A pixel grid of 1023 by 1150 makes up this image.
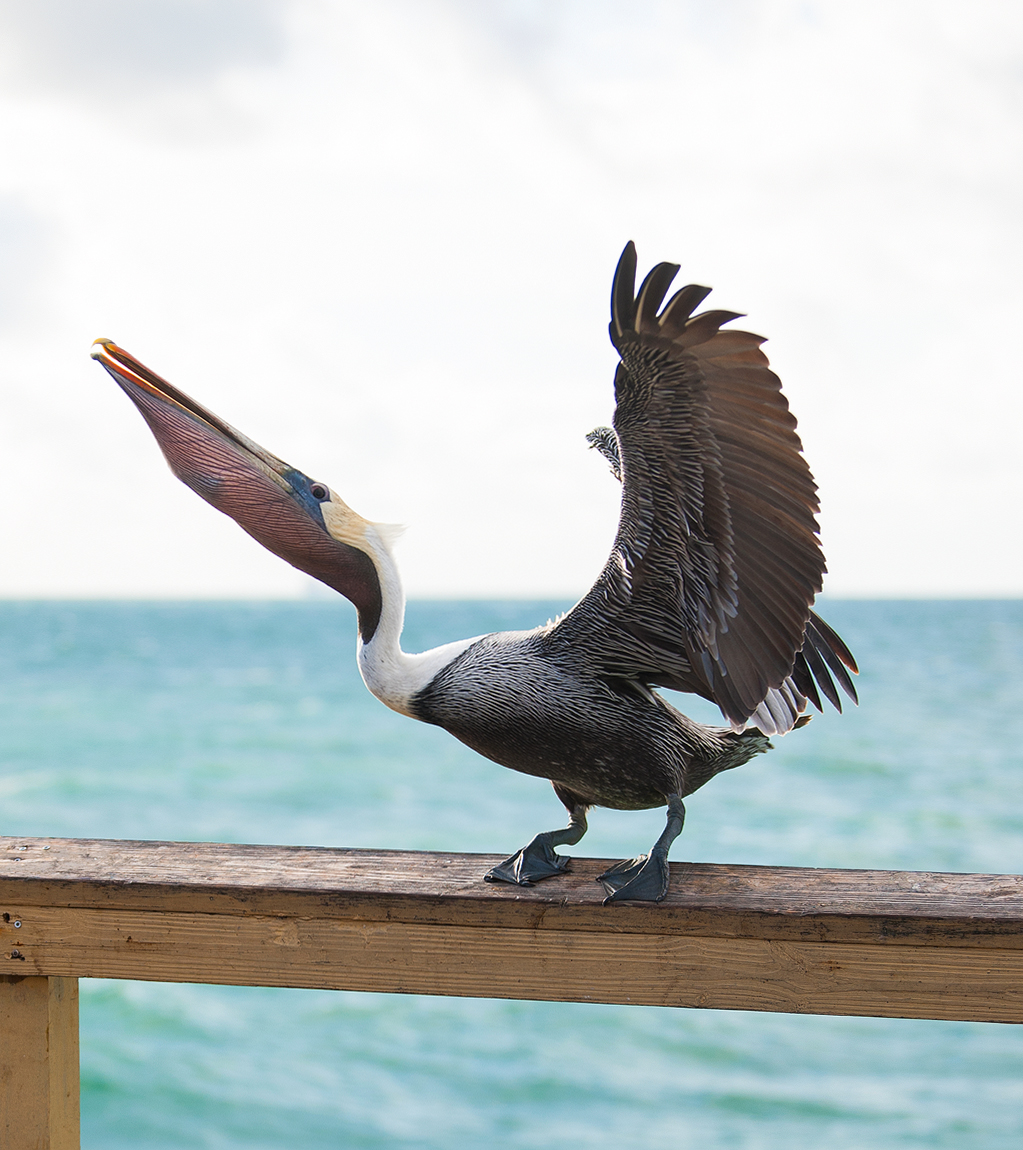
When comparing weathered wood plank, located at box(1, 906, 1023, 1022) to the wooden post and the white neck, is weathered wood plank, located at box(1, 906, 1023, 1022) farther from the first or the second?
the white neck

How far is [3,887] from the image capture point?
1.67m

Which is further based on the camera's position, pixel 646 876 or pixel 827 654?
pixel 827 654

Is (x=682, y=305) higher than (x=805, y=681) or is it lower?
higher

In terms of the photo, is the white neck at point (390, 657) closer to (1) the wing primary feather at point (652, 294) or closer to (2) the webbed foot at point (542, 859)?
(2) the webbed foot at point (542, 859)

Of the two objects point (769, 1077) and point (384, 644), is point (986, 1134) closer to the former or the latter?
point (769, 1077)

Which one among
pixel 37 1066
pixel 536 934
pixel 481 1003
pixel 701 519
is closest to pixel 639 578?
pixel 701 519

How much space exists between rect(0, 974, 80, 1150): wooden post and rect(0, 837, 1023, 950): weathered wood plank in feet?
0.47

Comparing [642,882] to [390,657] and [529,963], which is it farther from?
[390,657]

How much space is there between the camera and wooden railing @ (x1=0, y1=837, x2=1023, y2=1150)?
1.51 meters

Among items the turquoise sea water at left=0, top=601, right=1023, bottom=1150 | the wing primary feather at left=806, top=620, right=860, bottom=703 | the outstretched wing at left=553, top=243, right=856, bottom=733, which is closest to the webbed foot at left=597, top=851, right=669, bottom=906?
the outstretched wing at left=553, top=243, right=856, bottom=733

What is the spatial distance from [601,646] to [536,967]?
0.49 meters

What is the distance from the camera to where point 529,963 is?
5.22 feet

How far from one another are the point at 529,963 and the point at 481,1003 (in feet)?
16.6

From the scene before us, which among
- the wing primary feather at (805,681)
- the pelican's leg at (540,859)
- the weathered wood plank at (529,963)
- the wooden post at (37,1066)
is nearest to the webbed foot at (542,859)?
the pelican's leg at (540,859)
